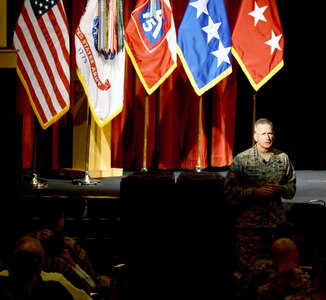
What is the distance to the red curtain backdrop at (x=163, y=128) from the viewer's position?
8297mm

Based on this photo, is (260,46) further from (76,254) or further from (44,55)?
(76,254)

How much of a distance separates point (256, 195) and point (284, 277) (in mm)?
1607

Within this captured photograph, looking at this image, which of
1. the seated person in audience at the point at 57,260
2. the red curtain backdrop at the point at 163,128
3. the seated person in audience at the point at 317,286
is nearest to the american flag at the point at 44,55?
the red curtain backdrop at the point at 163,128

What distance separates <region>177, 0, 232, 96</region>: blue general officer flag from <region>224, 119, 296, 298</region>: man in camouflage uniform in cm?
261

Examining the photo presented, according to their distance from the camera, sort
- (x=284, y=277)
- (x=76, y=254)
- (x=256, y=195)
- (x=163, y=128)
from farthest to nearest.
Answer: (x=163, y=128), (x=256, y=195), (x=76, y=254), (x=284, y=277)

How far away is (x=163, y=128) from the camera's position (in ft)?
27.7

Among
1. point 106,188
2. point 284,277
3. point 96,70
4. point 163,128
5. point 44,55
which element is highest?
point 44,55

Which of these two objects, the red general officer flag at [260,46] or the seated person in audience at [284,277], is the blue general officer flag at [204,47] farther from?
the seated person in audience at [284,277]

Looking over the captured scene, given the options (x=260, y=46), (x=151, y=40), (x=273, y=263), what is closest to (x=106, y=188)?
(x=151, y=40)

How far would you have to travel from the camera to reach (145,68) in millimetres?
7363

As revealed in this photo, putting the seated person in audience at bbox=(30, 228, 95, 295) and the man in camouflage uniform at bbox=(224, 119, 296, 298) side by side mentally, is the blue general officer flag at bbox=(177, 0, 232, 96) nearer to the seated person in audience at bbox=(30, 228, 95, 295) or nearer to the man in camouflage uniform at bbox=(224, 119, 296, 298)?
the man in camouflage uniform at bbox=(224, 119, 296, 298)

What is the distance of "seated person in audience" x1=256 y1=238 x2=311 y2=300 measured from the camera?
3080 millimetres

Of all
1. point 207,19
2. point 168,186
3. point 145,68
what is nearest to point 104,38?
point 145,68

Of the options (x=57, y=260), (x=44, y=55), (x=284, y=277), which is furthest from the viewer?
(x=44, y=55)
